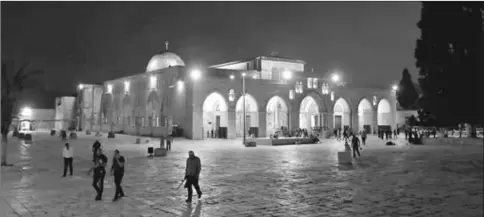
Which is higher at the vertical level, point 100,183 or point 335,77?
point 335,77

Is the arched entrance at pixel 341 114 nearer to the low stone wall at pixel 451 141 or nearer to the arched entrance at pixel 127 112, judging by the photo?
the low stone wall at pixel 451 141

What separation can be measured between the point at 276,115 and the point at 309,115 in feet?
15.5

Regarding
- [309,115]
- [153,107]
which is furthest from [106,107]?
[309,115]

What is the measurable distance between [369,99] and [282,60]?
1310cm

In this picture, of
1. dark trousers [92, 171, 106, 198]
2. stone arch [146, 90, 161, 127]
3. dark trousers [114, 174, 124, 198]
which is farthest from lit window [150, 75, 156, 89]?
dark trousers [114, 174, 124, 198]

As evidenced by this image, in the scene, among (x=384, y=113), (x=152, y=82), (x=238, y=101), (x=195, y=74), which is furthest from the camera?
(x=384, y=113)

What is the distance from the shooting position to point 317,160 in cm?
1977

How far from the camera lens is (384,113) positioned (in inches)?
2146

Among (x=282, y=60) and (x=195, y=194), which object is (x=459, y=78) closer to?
(x=282, y=60)

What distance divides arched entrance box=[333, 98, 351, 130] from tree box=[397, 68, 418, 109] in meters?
28.1

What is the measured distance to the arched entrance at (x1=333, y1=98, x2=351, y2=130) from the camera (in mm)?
50094

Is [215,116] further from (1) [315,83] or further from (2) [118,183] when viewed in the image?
(2) [118,183]

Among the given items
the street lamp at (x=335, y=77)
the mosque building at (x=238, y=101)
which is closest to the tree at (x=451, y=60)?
the mosque building at (x=238, y=101)

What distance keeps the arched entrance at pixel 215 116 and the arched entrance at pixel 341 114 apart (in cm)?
1482
